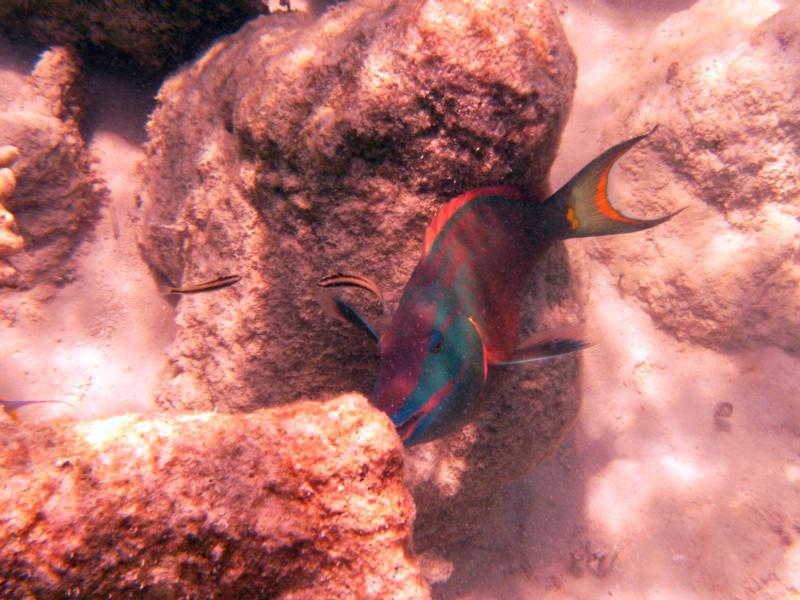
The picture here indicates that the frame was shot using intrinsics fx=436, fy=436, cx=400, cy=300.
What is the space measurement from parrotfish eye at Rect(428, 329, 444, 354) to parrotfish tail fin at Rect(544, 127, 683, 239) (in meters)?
0.84

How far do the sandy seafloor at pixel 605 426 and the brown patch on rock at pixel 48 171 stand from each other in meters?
0.18

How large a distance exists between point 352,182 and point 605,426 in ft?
11.6

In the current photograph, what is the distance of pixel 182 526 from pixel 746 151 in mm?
4926

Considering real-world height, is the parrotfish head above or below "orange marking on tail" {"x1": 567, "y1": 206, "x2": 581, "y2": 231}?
below

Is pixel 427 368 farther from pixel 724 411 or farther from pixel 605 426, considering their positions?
pixel 724 411

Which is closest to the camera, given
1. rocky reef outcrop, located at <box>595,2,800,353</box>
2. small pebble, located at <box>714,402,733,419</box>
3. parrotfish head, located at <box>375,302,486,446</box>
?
parrotfish head, located at <box>375,302,486,446</box>

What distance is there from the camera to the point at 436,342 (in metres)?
1.70

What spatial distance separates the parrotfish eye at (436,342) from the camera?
1.69 meters

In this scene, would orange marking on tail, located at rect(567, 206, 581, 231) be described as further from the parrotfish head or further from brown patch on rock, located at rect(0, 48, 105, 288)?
brown patch on rock, located at rect(0, 48, 105, 288)

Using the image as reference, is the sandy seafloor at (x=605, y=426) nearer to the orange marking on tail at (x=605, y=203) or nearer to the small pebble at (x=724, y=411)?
the small pebble at (x=724, y=411)

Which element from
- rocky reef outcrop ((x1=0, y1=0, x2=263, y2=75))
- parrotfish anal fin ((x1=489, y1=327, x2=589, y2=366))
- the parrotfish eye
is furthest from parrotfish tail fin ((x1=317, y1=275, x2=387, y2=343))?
rocky reef outcrop ((x1=0, y1=0, x2=263, y2=75))

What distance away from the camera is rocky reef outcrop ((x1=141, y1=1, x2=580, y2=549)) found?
6.34 feet

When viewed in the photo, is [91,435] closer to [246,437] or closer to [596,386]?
[246,437]

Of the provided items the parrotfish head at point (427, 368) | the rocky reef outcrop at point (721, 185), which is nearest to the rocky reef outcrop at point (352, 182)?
the parrotfish head at point (427, 368)
